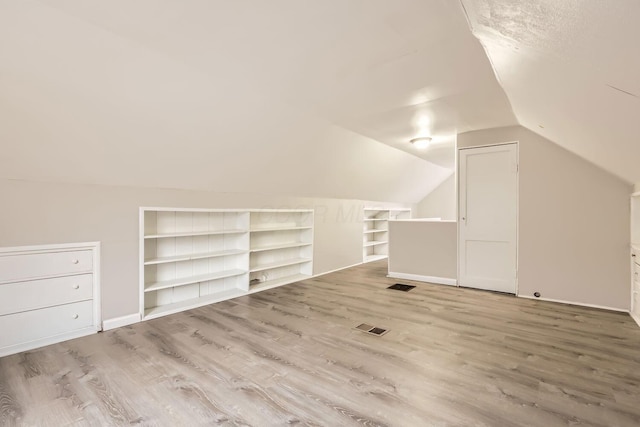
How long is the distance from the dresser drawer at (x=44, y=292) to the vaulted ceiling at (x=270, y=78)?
94 centimetres

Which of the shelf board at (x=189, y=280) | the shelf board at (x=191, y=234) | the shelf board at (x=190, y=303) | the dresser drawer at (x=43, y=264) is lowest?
the shelf board at (x=190, y=303)

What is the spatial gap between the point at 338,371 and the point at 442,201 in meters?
7.73

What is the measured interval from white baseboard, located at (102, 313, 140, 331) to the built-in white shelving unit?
5.44 m

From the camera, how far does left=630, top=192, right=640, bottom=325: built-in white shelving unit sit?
341 cm

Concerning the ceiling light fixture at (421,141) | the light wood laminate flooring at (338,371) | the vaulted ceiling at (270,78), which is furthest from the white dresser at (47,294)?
the ceiling light fixture at (421,141)

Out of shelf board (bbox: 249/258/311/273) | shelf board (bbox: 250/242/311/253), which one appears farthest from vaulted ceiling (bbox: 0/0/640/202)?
shelf board (bbox: 249/258/311/273)

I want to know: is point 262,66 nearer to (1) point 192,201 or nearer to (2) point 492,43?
(2) point 492,43

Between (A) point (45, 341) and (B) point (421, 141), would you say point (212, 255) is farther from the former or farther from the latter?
(B) point (421, 141)

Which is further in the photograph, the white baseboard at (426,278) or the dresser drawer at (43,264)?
the white baseboard at (426,278)

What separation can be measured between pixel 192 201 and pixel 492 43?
339cm

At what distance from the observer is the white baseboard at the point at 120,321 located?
3082 millimetres

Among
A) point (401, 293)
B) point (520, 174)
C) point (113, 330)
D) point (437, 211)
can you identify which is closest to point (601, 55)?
point (520, 174)

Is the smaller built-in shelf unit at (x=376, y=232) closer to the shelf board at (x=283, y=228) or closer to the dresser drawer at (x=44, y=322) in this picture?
the shelf board at (x=283, y=228)

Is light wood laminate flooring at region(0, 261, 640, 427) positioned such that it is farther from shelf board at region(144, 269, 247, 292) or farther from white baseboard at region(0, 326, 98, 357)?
shelf board at region(144, 269, 247, 292)
